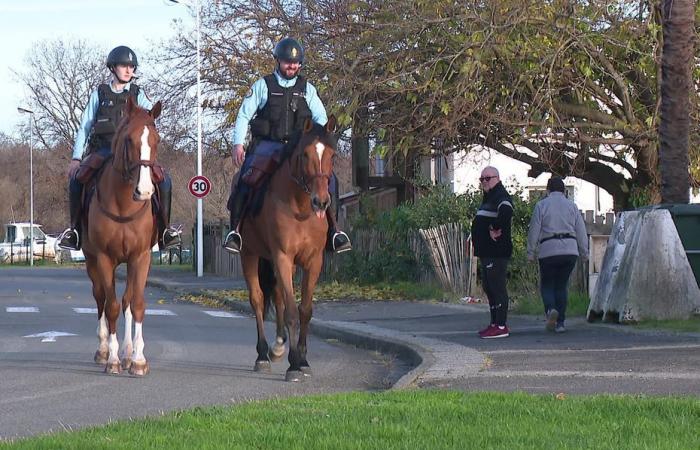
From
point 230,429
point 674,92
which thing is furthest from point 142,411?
point 674,92

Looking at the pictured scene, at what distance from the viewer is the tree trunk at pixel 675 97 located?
16.1 m

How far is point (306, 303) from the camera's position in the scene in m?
11.6

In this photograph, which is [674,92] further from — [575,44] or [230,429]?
[230,429]

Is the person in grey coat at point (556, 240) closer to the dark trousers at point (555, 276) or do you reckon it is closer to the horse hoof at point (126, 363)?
the dark trousers at point (555, 276)

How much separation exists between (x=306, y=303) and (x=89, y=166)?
94.8 inches

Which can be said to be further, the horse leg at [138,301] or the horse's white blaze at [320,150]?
the horse leg at [138,301]

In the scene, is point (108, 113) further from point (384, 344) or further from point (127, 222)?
point (384, 344)

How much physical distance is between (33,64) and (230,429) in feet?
219

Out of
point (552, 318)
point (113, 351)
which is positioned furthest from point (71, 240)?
point (552, 318)

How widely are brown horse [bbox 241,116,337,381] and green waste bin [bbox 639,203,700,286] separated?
5.70 meters

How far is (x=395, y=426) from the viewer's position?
7238 mm

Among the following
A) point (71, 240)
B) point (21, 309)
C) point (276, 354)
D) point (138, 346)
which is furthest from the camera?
point (21, 309)

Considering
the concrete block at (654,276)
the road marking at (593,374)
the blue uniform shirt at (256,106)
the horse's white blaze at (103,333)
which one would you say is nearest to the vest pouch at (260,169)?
the blue uniform shirt at (256,106)

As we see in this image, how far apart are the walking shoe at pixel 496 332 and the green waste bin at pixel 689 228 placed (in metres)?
2.50
